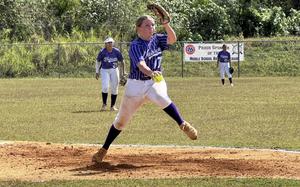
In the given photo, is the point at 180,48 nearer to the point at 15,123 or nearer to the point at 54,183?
the point at 15,123

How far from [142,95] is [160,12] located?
119 cm

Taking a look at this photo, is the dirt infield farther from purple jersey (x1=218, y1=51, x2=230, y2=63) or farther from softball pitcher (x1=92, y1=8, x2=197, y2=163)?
purple jersey (x1=218, y1=51, x2=230, y2=63)

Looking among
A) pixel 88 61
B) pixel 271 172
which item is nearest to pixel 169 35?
pixel 271 172

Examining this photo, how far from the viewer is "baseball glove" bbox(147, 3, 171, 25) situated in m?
9.61

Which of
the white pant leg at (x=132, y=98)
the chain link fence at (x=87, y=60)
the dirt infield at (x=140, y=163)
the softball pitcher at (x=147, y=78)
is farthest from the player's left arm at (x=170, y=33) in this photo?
the chain link fence at (x=87, y=60)

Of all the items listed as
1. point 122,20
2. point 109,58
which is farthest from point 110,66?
point 122,20

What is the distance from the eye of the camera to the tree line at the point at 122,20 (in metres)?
48.5

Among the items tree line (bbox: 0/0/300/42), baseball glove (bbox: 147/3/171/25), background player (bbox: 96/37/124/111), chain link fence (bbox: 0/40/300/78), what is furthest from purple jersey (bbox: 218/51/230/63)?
baseball glove (bbox: 147/3/171/25)

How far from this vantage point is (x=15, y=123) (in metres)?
17.3

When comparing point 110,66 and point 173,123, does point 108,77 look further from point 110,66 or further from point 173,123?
point 173,123

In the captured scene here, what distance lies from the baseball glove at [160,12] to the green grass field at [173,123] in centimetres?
241

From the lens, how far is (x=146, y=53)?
969cm

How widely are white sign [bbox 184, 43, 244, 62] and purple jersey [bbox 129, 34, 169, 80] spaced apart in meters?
34.2

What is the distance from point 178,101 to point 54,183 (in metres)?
15.8
